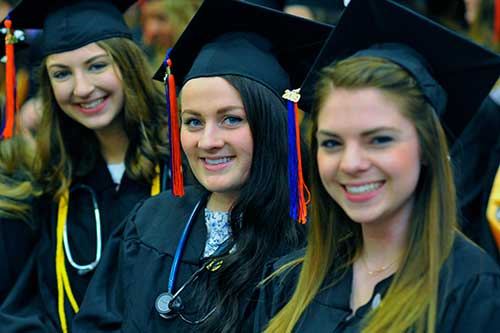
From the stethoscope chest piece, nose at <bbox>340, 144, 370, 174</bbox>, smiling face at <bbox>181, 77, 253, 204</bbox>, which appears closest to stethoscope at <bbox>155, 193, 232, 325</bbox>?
the stethoscope chest piece

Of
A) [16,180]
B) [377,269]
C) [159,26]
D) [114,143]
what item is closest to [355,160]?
[377,269]

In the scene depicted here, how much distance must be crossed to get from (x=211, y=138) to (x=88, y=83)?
0.91 meters

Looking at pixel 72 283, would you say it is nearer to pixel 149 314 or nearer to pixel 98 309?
pixel 98 309

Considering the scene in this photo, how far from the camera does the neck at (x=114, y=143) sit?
3781mm

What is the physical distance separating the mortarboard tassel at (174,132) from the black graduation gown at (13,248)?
798 millimetres

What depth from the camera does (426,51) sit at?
2354 mm

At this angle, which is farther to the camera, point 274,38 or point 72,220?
point 72,220

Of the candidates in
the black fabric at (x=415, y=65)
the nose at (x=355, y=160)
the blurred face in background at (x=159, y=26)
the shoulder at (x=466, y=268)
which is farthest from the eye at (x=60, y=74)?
the blurred face in background at (x=159, y=26)

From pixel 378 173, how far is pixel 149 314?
109 centimetres

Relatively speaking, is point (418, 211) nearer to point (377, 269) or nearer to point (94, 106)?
point (377, 269)

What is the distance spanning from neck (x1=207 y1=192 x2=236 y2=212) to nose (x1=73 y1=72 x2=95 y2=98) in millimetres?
782

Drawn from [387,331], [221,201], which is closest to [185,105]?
[221,201]

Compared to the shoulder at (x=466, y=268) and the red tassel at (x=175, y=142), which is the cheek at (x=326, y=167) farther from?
the red tassel at (x=175, y=142)

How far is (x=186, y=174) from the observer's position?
3621mm
